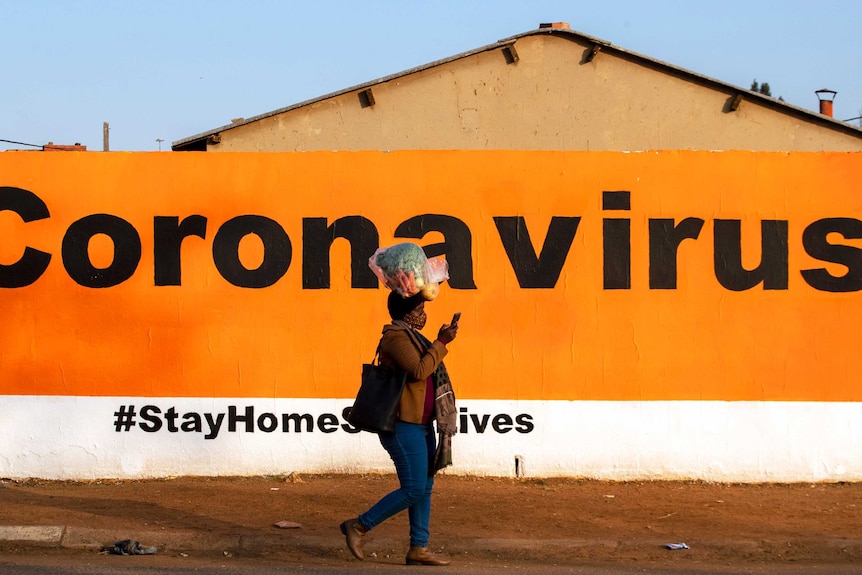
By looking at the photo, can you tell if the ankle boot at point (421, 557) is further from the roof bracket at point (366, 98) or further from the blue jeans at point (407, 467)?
the roof bracket at point (366, 98)

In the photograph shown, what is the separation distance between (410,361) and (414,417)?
13.1 inches

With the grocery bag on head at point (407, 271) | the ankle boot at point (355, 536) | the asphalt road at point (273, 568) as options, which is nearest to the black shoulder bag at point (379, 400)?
the grocery bag on head at point (407, 271)

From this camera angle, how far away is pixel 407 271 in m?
6.70

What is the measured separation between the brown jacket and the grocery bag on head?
25 cm

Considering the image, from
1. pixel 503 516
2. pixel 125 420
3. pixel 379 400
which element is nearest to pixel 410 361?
pixel 379 400

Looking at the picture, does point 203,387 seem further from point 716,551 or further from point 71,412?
point 716,551

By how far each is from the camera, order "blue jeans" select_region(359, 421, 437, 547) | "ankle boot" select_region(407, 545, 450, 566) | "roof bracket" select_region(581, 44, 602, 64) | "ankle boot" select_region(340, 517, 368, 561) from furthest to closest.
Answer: "roof bracket" select_region(581, 44, 602, 64) < "ankle boot" select_region(407, 545, 450, 566) < "ankle boot" select_region(340, 517, 368, 561) < "blue jeans" select_region(359, 421, 437, 547)

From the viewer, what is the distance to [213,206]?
980cm

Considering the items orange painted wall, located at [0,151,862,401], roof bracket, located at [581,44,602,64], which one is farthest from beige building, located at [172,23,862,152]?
orange painted wall, located at [0,151,862,401]

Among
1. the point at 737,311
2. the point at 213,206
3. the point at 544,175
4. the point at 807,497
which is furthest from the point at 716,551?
the point at 213,206

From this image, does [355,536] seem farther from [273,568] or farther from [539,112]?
[539,112]

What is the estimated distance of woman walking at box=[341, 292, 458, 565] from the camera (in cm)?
659

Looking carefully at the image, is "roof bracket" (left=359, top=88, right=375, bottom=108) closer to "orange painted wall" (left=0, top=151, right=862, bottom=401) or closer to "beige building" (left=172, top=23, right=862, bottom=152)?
"beige building" (left=172, top=23, right=862, bottom=152)

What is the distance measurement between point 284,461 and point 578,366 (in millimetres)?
2563
